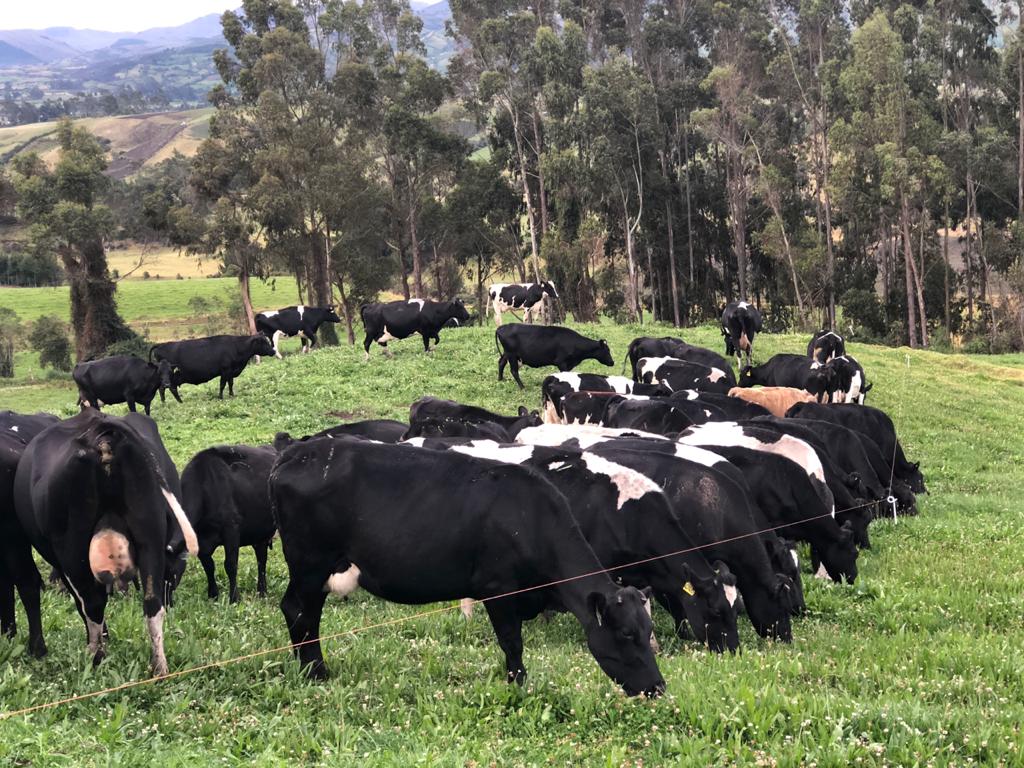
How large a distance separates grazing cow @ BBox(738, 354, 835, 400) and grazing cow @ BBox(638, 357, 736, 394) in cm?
133

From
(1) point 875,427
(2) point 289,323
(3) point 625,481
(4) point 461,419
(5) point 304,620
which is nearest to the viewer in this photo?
(5) point 304,620

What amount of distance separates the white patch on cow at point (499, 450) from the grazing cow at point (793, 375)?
14353 millimetres

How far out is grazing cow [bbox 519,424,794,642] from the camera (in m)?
9.45

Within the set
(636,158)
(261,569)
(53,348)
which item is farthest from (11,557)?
(53,348)

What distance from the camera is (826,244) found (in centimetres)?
5466

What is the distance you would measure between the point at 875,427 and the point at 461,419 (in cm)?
808

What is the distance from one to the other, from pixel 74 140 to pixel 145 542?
152 ft

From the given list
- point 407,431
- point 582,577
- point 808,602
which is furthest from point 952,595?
point 407,431

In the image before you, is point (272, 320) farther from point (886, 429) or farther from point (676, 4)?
point (676, 4)

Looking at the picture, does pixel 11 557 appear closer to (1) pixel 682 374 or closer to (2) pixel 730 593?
(2) pixel 730 593

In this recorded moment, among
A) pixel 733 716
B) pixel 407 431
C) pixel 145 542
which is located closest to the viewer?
pixel 733 716

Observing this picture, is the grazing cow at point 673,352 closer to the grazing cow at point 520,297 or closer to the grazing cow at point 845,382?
the grazing cow at point 845,382

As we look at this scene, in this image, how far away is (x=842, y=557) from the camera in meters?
11.4

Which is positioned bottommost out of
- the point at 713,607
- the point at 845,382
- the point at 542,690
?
the point at 713,607
